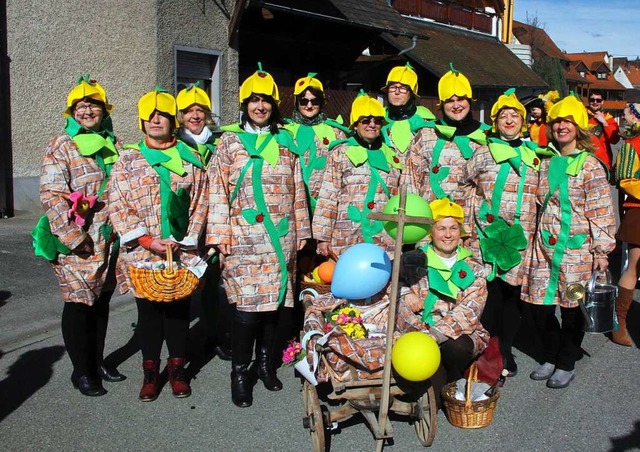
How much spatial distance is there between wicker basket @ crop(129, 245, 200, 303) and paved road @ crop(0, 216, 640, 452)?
74 centimetres

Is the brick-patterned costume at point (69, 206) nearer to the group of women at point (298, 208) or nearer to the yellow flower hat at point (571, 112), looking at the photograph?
the group of women at point (298, 208)

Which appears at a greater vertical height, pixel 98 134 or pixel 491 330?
pixel 98 134

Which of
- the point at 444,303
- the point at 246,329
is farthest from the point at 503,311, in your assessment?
the point at 246,329

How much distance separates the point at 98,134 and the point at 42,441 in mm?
1799

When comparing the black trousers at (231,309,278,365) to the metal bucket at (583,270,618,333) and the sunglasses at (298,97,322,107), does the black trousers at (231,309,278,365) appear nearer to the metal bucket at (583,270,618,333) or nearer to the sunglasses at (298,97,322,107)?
the sunglasses at (298,97,322,107)

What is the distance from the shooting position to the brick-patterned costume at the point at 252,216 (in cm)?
400

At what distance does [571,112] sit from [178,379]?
298 centimetres

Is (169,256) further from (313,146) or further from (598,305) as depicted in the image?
(598,305)

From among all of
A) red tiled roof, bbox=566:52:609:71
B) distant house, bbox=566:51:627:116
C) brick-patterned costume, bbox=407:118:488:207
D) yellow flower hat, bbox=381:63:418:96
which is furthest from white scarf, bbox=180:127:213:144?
red tiled roof, bbox=566:52:609:71

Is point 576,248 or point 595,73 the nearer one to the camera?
point 576,248

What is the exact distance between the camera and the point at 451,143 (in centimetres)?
457

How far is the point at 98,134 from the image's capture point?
4.09 m

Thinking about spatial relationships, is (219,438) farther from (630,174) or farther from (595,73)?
(595,73)

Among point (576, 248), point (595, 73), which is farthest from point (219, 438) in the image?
point (595, 73)
